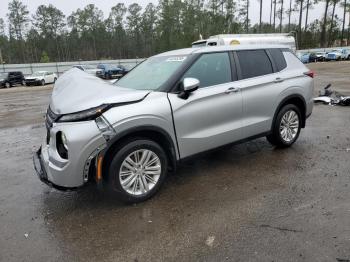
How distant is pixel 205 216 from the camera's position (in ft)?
11.9

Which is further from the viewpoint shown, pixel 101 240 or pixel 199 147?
pixel 199 147

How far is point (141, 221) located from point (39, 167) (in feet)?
4.70

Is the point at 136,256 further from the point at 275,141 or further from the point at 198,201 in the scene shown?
the point at 275,141

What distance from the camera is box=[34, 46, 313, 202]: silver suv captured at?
3.62m

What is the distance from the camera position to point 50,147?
12.6 feet

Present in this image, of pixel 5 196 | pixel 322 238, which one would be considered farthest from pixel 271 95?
pixel 5 196

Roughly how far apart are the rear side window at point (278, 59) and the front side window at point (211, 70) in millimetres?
1067

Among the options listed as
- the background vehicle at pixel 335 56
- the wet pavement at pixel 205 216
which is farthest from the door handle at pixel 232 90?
the background vehicle at pixel 335 56

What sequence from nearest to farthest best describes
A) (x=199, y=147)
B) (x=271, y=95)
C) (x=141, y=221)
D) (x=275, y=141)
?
(x=141, y=221), (x=199, y=147), (x=271, y=95), (x=275, y=141)

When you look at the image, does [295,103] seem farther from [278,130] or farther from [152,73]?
[152,73]

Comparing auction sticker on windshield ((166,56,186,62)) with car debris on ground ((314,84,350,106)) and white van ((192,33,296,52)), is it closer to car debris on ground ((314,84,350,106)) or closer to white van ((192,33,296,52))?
car debris on ground ((314,84,350,106))

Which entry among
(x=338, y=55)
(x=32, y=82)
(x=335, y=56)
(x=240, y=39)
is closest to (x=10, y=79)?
(x=32, y=82)

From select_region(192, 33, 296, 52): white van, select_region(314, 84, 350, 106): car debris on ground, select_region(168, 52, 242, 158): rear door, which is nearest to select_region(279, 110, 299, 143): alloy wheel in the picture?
select_region(168, 52, 242, 158): rear door

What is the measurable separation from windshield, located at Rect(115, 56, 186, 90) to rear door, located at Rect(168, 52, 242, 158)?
0.85ft
